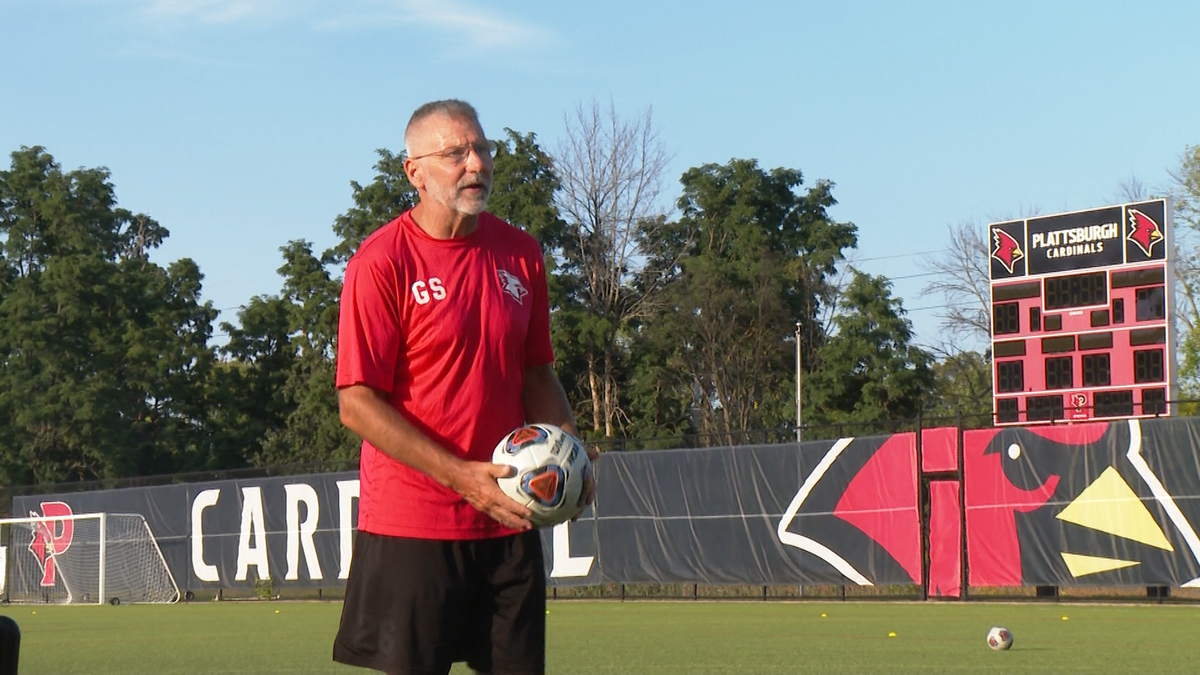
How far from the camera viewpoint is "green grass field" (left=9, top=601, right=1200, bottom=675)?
10102 millimetres

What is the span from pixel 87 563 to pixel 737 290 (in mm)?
28672

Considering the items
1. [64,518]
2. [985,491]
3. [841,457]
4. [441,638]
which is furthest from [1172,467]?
[64,518]

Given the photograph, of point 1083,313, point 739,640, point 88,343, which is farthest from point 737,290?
point 739,640

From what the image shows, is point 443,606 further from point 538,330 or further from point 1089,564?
point 1089,564

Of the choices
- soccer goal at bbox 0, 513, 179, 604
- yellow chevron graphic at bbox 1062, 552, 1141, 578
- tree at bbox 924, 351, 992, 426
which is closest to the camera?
yellow chevron graphic at bbox 1062, 552, 1141, 578

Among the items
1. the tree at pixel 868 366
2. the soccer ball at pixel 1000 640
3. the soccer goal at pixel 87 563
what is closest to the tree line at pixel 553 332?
the tree at pixel 868 366

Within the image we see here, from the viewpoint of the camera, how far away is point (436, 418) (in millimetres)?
3906

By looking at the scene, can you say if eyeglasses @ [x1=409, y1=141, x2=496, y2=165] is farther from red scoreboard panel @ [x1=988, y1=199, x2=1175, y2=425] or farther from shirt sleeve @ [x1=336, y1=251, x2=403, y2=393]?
red scoreboard panel @ [x1=988, y1=199, x2=1175, y2=425]

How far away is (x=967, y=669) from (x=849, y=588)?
11544mm

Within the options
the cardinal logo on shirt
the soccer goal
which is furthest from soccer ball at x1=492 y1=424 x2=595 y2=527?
the soccer goal

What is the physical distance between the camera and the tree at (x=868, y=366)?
51125 millimetres

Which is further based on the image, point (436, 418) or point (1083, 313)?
point (1083, 313)

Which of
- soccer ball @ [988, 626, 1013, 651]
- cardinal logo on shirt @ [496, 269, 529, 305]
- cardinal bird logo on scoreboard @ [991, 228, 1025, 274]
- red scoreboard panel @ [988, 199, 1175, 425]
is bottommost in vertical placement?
soccer ball @ [988, 626, 1013, 651]

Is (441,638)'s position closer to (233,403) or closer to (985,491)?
(985,491)
